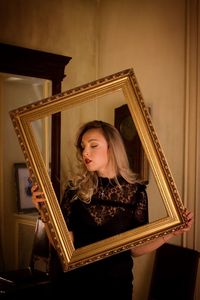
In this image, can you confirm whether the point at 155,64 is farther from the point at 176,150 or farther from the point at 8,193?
the point at 8,193

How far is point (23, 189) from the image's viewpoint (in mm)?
1499

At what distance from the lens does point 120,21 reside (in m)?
1.96

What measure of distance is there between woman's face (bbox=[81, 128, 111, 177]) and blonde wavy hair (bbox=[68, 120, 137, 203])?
15 mm

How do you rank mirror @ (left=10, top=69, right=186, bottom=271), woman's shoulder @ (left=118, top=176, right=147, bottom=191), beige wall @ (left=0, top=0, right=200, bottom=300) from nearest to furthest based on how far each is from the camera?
mirror @ (left=10, top=69, right=186, bottom=271), woman's shoulder @ (left=118, top=176, right=147, bottom=191), beige wall @ (left=0, top=0, right=200, bottom=300)

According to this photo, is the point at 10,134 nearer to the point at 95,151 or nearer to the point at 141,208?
the point at 95,151

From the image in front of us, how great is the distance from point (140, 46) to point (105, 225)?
1106 millimetres

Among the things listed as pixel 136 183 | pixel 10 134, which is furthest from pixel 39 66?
pixel 136 183

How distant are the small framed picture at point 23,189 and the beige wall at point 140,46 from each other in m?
0.63

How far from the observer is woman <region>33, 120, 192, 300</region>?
1177 millimetres

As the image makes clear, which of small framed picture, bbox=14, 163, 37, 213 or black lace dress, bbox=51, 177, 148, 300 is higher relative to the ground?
small framed picture, bbox=14, 163, 37, 213

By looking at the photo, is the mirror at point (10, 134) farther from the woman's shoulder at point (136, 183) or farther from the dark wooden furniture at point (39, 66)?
the woman's shoulder at point (136, 183)

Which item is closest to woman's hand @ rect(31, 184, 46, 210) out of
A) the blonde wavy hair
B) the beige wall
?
the blonde wavy hair

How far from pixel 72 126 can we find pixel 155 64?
65 cm

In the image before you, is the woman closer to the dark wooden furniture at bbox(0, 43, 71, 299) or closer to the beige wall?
the dark wooden furniture at bbox(0, 43, 71, 299)
